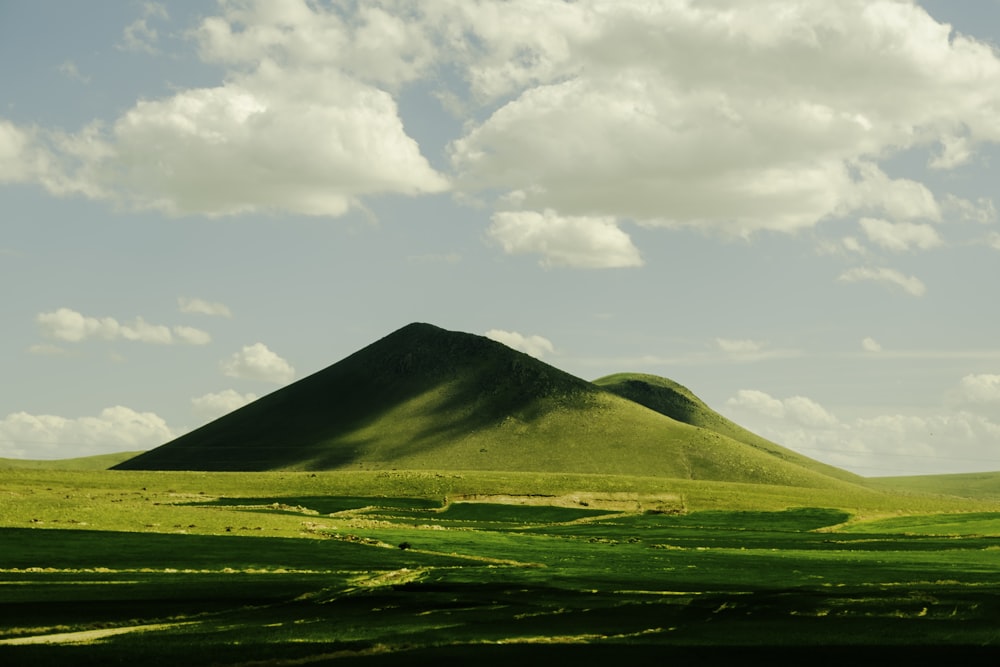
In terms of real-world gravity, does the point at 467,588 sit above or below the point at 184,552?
below

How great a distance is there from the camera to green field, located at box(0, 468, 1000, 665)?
4006 cm

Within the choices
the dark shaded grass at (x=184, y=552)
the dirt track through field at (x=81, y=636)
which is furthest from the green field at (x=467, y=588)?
the dark shaded grass at (x=184, y=552)

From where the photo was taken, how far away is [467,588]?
59.9m

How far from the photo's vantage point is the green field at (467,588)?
4006 cm

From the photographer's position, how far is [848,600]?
55062 mm

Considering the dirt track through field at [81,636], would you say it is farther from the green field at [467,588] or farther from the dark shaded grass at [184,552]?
the dark shaded grass at [184,552]

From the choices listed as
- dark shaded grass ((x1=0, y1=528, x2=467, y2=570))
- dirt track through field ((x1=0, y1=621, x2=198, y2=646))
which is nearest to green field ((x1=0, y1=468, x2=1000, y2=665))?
dirt track through field ((x1=0, y1=621, x2=198, y2=646))

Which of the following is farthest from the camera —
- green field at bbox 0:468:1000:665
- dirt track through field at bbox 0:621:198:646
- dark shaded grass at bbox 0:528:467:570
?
dark shaded grass at bbox 0:528:467:570

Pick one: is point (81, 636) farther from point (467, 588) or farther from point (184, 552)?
point (184, 552)

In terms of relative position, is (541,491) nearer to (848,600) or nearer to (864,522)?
(864,522)

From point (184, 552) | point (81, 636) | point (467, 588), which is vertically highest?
point (184, 552)

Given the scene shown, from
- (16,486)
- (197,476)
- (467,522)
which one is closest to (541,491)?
(467,522)

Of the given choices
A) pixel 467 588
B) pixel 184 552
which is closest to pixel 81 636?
pixel 467 588

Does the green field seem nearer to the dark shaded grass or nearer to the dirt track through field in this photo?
the dirt track through field
